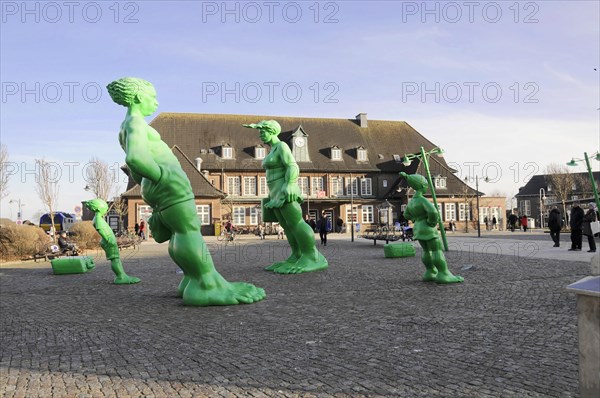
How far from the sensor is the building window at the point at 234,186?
47.4 m

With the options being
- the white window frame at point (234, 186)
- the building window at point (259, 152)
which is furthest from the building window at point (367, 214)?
the white window frame at point (234, 186)

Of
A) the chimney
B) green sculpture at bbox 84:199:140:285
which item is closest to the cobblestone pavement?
green sculpture at bbox 84:199:140:285

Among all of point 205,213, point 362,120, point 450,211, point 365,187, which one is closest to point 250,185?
point 205,213

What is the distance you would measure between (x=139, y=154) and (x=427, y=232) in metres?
5.03

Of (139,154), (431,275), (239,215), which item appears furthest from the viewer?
(239,215)

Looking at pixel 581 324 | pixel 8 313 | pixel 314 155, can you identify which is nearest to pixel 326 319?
pixel 581 324

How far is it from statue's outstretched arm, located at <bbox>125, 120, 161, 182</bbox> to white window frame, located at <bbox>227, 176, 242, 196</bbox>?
40.9 m

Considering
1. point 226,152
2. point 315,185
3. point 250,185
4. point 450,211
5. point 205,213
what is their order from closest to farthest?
point 205,213 → point 226,152 → point 250,185 → point 450,211 → point 315,185

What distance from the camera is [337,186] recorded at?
165ft

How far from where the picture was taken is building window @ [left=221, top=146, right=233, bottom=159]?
4722 centimetres

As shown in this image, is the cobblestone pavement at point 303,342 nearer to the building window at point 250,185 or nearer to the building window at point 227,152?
the building window at point 227,152

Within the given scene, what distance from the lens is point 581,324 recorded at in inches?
94.6

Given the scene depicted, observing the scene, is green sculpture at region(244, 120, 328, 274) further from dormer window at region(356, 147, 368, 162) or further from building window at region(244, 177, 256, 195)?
dormer window at region(356, 147, 368, 162)

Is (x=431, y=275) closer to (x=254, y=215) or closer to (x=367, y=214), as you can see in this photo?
(x=254, y=215)
